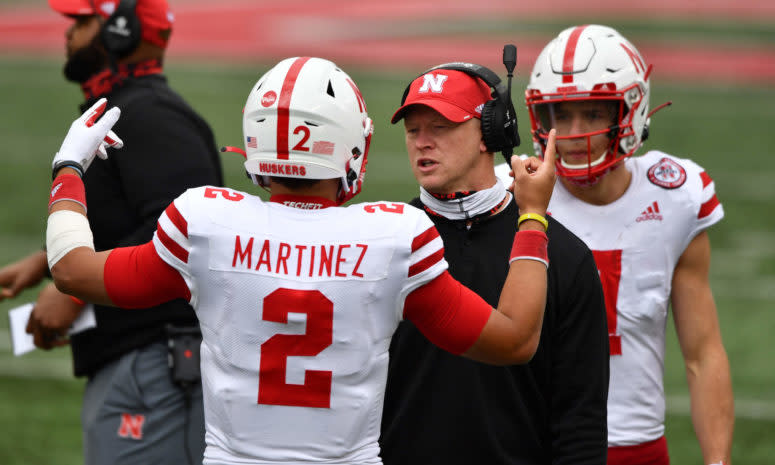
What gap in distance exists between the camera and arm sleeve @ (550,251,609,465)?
3.24 metres

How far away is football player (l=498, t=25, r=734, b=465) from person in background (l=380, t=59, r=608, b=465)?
48 cm

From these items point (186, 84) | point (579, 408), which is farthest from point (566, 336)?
point (186, 84)

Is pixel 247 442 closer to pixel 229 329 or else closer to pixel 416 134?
pixel 229 329

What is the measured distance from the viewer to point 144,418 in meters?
4.14

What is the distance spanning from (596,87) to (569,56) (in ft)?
0.53

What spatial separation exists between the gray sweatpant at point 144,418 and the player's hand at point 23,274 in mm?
614

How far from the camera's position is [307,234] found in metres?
2.80

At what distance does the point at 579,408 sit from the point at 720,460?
0.79 m

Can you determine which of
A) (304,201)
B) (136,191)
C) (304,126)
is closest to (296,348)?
(304,201)

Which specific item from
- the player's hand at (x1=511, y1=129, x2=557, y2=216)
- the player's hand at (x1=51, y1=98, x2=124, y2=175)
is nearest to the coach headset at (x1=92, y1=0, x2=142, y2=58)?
the player's hand at (x1=51, y1=98, x2=124, y2=175)

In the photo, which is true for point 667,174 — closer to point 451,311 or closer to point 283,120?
point 451,311

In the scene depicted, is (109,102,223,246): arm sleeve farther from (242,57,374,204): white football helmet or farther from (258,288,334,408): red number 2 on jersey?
(258,288,334,408): red number 2 on jersey

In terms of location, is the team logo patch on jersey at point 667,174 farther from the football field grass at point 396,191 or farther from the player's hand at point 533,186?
the football field grass at point 396,191

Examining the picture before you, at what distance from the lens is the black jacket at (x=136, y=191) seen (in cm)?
410
